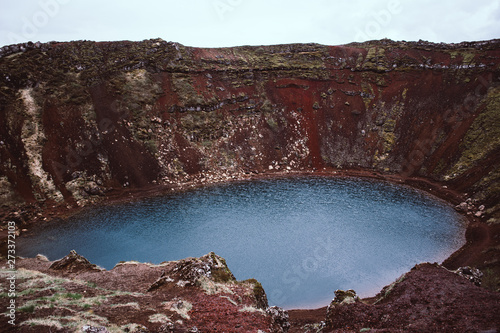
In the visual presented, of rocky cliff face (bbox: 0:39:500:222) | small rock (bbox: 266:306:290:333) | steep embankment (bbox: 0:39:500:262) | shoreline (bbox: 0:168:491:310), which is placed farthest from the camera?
rocky cliff face (bbox: 0:39:500:222)

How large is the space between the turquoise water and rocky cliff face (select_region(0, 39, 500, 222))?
7.76m

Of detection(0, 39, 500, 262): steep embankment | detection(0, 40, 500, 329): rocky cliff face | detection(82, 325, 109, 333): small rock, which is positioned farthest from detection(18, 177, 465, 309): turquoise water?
detection(82, 325, 109, 333): small rock

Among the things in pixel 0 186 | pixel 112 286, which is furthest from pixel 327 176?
pixel 0 186

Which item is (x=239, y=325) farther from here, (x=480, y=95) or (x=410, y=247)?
(x=480, y=95)

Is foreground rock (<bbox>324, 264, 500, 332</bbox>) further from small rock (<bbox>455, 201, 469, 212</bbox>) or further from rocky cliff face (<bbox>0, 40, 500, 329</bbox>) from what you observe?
small rock (<bbox>455, 201, 469, 212</bbox>)

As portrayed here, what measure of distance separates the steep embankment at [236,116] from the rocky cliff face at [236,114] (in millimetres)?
211

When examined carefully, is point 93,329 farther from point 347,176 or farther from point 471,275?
point 347,176

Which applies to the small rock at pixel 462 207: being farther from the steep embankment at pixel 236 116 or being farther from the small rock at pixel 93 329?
the small rock at pixel 93 329

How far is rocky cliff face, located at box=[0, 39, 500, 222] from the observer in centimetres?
4491

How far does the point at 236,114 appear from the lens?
62344 mm

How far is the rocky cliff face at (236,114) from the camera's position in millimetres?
44906

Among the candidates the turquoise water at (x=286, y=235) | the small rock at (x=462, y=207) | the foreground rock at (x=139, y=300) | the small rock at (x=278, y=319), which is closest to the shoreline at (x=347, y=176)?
the small rock at (x=462, y=207)

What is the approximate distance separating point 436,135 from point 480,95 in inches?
430

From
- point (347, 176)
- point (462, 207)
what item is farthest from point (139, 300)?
point (347, 176)
